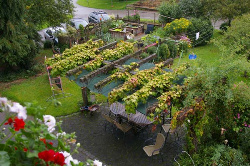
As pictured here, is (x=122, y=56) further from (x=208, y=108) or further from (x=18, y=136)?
(x=18, y=136)

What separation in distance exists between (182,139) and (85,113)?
380cm

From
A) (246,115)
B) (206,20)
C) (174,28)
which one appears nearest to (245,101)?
(246,115)

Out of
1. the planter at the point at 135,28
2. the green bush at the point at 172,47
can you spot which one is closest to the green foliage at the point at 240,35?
the green bush at the point at 172,47

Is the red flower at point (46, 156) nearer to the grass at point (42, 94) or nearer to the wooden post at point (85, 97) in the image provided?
the wooden post at point (85, 97)

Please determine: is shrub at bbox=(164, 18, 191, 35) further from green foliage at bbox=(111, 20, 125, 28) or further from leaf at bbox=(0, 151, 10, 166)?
leaf at bbox=(0, 151, 10, 166)

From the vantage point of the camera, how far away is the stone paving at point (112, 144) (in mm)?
6820

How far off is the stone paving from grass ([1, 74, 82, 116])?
2.33 feet

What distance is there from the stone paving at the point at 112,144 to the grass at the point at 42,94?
0.71 m

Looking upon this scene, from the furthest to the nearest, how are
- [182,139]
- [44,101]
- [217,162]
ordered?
[44,101] < [182,139] < [217,162]

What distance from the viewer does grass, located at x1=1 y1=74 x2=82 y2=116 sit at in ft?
30.9

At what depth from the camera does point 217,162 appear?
555 cm

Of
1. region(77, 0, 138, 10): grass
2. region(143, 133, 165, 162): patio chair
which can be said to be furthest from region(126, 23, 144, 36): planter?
region(143, 133, 165, 162): patio chair

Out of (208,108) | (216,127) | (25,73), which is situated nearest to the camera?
(208,108)

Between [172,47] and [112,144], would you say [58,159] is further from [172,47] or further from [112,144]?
[172,47]
